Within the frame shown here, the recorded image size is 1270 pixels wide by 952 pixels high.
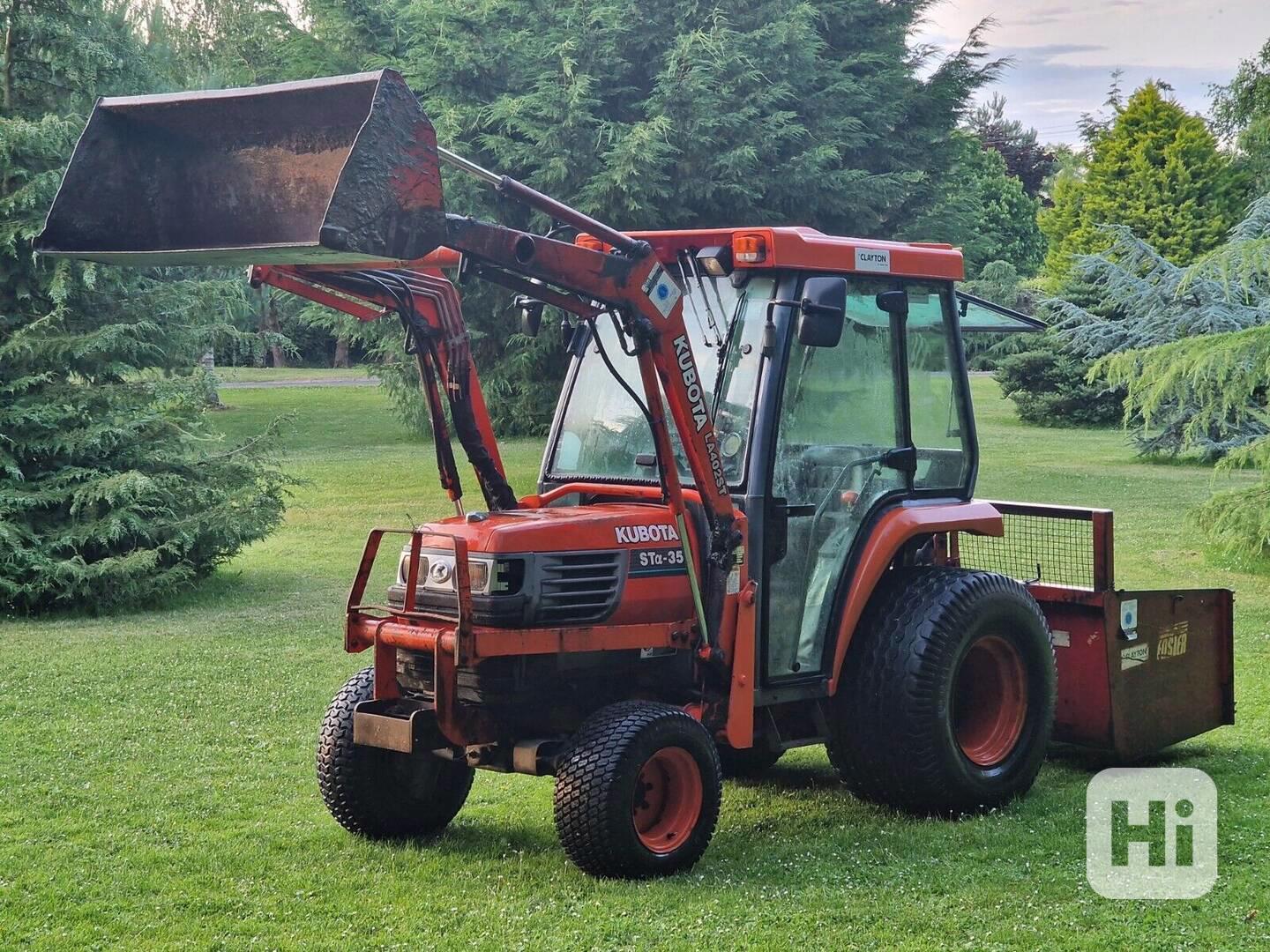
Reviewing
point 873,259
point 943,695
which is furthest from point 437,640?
point 873,259

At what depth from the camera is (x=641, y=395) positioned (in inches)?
262

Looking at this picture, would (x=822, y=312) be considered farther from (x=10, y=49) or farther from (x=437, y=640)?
(x=10, y=49)

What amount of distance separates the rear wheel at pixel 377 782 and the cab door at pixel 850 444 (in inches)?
55.2

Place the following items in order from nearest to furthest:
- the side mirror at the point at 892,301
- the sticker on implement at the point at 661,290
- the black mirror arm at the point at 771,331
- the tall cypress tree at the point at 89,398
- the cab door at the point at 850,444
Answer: the sticker on implement at the point at 661,290 < the black mirror arm at the point at 771,331 < the cab door at the point at 850,444 < the side mirror at the point at 892,301 < the tall cypress tree at the point at 89,398

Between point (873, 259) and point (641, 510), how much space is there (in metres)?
1.55

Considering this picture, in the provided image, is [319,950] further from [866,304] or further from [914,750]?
[866,304]

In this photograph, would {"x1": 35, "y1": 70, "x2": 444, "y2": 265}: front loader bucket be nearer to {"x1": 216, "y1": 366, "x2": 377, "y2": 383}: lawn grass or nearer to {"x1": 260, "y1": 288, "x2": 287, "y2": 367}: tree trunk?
{"x1": 260, "y1": 288, "x2": 287, "y2": 367}: tree trunk

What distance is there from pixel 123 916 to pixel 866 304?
3862 mm

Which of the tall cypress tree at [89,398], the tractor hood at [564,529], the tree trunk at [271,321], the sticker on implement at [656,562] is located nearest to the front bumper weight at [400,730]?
the tractor hood at [564,529]

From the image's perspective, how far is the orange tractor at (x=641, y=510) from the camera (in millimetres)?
5590

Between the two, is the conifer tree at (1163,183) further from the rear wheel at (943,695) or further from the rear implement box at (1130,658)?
the rear wheel at (943,695)

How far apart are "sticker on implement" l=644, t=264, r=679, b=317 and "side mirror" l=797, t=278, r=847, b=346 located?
1.79 feet

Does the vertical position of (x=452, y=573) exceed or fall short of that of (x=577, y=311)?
it falls short

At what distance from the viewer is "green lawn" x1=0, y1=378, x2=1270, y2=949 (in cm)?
518
